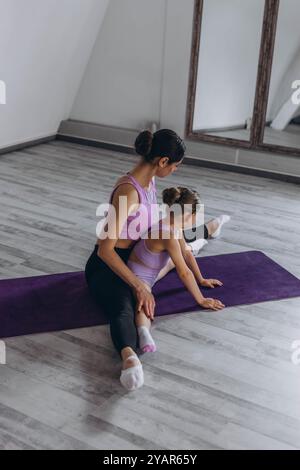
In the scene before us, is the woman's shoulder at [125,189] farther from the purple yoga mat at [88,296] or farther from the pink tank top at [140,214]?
the purple yoga mat at [88,296]

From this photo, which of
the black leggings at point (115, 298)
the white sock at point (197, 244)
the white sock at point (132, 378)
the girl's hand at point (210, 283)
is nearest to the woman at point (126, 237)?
the black leggings at point (115, 298)

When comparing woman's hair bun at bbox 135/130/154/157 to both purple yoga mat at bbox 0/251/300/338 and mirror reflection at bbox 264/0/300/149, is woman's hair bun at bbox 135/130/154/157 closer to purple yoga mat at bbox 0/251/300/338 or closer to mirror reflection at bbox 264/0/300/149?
purple yoga mat at bbox 0/251/300/338

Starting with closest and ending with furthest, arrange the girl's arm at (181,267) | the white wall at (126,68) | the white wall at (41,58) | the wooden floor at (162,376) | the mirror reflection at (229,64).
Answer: the wooden floor at (162,376) → the girl's arm at (181,267) → the white wall at (41,58) → the mirror reflection at (229,64) → the white wall at (126,68)

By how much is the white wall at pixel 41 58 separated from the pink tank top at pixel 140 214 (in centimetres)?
239

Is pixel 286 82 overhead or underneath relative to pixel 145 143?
overhead

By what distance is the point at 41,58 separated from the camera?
5266mm

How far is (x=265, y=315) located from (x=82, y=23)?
3440 mm

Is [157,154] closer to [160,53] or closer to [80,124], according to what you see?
[160,53]

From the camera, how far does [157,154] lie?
269 centimetres

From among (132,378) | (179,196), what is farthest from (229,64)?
(132,378)

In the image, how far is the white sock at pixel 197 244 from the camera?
141 inches

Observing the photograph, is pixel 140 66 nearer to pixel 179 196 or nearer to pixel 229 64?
pixel 229 64

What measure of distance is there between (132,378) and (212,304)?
2.40ft

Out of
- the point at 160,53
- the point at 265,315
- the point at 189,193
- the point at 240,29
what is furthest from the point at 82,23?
the point at 265,315
